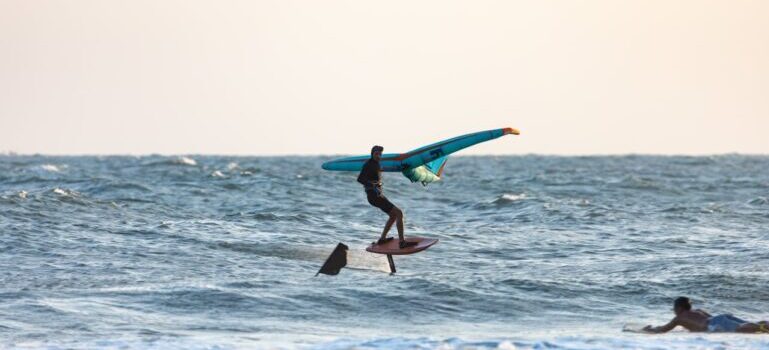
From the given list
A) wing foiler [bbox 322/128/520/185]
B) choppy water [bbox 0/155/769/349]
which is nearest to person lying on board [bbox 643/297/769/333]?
choppy water [bbox 0/155/769/349]

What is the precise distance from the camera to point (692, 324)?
1487 cm

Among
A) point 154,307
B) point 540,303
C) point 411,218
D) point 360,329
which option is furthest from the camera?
point 411,218

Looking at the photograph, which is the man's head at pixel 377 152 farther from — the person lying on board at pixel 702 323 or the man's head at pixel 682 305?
the man's head at pixel 682 305

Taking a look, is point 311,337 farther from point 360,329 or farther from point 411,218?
point 411,218

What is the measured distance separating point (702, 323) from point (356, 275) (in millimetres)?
7732

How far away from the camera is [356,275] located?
20.8 m

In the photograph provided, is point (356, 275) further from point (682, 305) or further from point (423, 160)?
point (682, 305)

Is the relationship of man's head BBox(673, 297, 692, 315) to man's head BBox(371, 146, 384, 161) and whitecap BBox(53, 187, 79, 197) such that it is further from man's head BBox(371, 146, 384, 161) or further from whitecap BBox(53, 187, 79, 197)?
whitecap BBox(53, 187, 79, 197)

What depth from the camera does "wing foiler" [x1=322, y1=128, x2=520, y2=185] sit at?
1709cm

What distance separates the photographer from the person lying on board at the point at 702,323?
14.7 m

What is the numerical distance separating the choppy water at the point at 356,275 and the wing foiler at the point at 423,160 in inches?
89.5

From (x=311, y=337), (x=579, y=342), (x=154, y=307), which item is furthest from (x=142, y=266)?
(x=579, y=342)

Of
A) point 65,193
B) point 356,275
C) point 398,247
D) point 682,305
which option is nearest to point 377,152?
point 398,247

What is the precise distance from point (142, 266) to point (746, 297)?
468 inches
